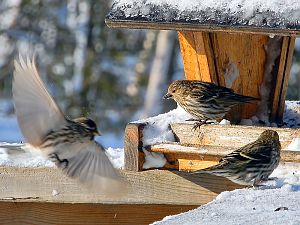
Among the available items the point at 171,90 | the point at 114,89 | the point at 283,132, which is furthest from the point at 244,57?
the point at 114,89

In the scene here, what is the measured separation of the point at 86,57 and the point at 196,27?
12.0m

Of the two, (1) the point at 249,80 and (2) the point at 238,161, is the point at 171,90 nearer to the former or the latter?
(1) the point at 249,80

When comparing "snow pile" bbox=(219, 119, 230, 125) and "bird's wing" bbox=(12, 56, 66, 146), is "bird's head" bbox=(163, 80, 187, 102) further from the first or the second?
"bird's wing" bbox=(12, 56, 66, 146)

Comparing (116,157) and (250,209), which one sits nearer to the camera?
(250,209)

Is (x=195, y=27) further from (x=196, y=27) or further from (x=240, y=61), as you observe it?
(x=240, y=61)

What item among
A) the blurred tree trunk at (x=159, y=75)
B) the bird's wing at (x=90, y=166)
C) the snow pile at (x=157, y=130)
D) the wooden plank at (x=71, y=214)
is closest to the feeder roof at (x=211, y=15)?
the snow pile at (x=157, y=130)

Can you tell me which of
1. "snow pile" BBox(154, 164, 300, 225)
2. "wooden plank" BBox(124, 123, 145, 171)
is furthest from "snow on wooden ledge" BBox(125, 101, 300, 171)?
"snow pile" BBox(154, 164, 300, 225)

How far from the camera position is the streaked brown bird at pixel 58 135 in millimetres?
4742

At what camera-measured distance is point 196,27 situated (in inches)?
197

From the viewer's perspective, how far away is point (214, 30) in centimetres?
495

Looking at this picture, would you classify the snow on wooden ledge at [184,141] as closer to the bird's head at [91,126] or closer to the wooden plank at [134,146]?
the wooden plank at [134,146]

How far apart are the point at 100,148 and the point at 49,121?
37cm

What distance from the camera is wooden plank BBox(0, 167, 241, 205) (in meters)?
5.19

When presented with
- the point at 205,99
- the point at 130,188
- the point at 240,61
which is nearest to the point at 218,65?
the point at 240,61
